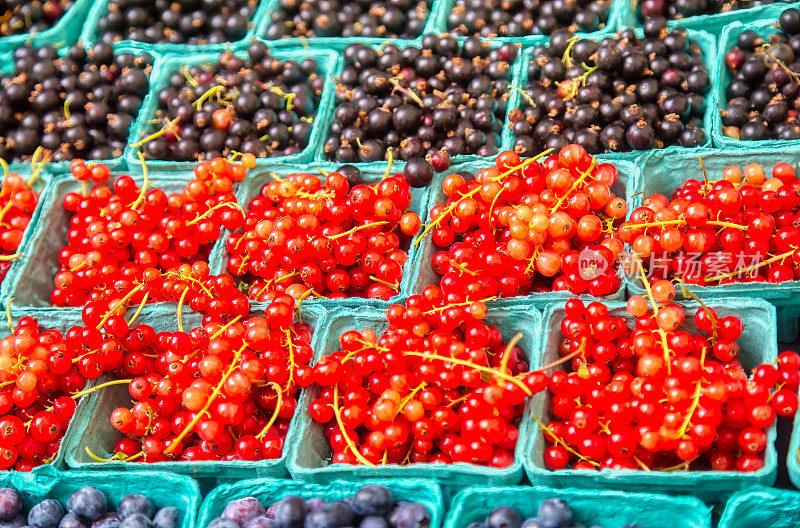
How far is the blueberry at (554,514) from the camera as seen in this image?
1.39m

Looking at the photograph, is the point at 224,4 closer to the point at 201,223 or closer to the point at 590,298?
the point at 201,223

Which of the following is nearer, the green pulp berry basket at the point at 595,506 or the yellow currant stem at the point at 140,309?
the green pulp berry basket at the point at 595,506

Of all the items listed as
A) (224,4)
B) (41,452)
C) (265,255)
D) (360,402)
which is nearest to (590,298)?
(360,402)

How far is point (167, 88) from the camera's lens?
2562mm

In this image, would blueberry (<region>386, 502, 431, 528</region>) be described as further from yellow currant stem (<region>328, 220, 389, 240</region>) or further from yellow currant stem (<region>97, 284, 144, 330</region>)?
yellow currant stem (<region>97, 284, 144, 330</region>)

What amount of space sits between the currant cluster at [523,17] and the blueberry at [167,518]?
1736 millimetres

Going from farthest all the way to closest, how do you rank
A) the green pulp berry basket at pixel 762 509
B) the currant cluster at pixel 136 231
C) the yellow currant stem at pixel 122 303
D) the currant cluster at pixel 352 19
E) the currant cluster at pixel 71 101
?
1. the currant cluster at pixel 352 19
2. the currant cluster at pixel 71 101
3. the currant cluster at pixel 136 231
4. the yellow currant stem at pixel 122 303
5. the green pulp berry basket at pixel 762 509

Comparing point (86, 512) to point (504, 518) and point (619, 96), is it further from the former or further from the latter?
point (619, 96)

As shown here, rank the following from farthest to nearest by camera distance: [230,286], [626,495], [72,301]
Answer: [72,301], [230,286], [626,495]

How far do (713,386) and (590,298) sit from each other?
1.27 ft

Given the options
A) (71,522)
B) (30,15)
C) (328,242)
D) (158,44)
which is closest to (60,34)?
(30,15)

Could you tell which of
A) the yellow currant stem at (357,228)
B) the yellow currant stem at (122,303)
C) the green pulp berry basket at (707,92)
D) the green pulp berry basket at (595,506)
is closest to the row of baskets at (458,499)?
the green pulp berry basket at (595,506)

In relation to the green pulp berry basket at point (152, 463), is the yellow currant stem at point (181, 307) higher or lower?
higher

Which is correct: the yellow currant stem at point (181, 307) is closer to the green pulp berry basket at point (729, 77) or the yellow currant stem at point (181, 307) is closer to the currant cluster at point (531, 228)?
the currant cluster at point (531, 228)
